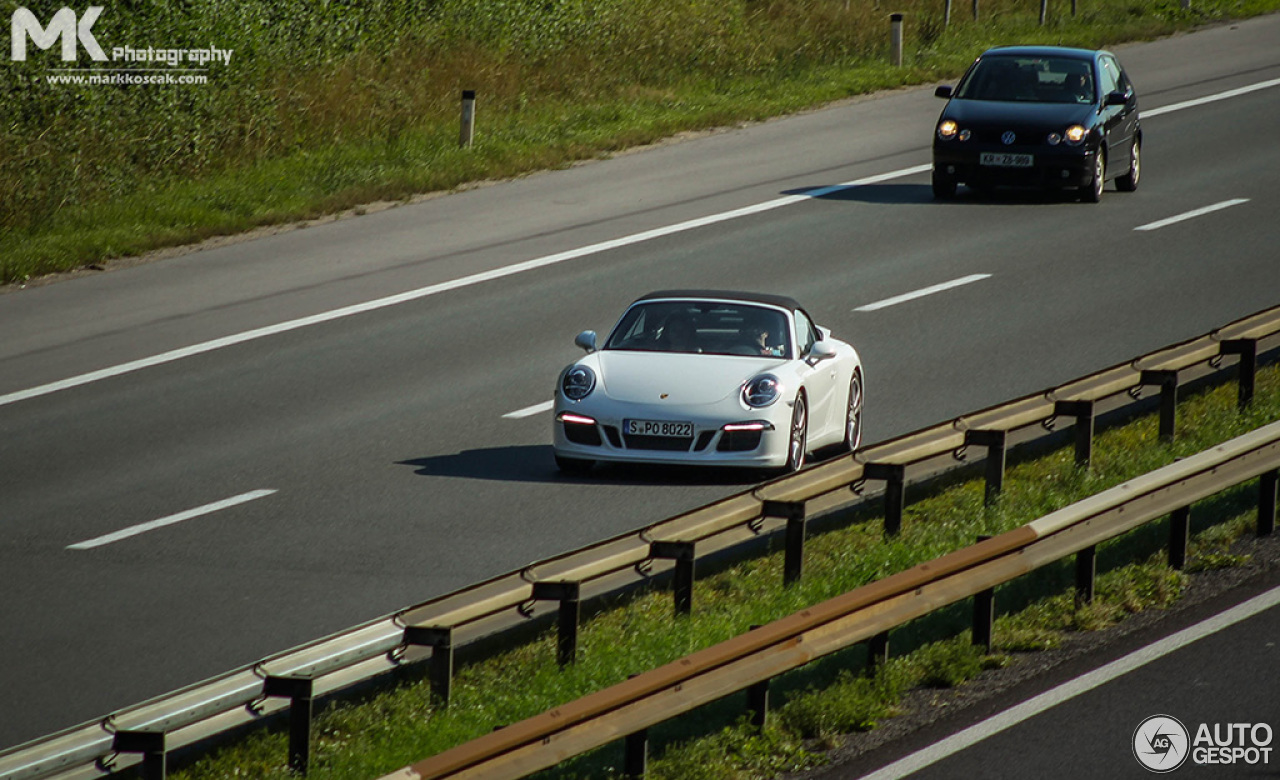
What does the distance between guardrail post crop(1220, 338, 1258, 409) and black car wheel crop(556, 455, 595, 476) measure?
4659 mm

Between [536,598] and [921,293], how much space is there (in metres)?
12.1

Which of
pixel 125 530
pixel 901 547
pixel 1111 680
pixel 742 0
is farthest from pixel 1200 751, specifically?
pixel 742 0

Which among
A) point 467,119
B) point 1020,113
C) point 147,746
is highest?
point 1020,113

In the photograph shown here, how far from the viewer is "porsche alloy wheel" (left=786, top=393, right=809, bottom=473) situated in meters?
14.0

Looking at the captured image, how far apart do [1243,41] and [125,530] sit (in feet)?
103

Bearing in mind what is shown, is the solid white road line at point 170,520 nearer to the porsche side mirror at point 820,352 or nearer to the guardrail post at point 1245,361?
the porsche side mirror at point 820,352

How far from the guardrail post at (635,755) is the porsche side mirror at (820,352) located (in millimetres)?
7201

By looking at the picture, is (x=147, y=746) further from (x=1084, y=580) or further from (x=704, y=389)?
(x=704, y=389)

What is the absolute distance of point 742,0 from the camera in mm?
39125

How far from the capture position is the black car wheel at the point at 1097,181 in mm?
25016

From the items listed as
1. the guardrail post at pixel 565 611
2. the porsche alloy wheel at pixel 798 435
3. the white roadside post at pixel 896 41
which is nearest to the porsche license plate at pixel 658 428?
the porsche alloy wheel at pixel 798 435

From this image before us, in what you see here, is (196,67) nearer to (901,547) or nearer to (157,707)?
(901,547)

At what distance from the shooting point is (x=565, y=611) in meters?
9.15

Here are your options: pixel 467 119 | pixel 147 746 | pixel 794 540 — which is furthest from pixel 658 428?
pixel 467 119
